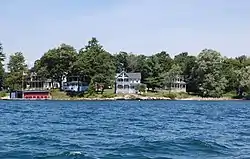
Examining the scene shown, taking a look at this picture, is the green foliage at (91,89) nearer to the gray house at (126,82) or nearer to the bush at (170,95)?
the gray house at (126,82)

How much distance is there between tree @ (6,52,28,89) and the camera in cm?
14262

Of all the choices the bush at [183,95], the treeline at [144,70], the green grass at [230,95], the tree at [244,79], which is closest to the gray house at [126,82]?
the treeline at [144,70]

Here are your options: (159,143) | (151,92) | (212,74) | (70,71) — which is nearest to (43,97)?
(70,71)

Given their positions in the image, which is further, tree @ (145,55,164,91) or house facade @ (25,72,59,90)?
house facade @ (25,72,59,90)

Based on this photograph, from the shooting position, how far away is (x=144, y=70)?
499ft

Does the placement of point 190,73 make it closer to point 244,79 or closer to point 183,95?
point 183,95

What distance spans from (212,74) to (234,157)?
12207cm

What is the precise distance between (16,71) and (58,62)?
15.2 m

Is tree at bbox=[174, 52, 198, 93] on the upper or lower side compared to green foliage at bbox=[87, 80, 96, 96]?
upper

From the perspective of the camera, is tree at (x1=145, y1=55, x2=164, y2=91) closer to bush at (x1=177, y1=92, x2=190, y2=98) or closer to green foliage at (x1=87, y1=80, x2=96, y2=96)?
bush at (x1=177, y1=92, x2=190, y2=98)

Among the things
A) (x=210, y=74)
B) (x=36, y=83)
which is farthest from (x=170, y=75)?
(x=36, y=83)

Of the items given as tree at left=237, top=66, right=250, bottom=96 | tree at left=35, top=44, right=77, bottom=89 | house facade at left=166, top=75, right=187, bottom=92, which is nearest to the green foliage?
tree at left=35, top=44, right=77, bottom=89

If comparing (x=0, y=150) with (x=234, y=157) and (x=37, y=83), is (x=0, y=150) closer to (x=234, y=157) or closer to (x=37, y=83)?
(x=234, y=157)

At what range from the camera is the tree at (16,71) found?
143 metres
